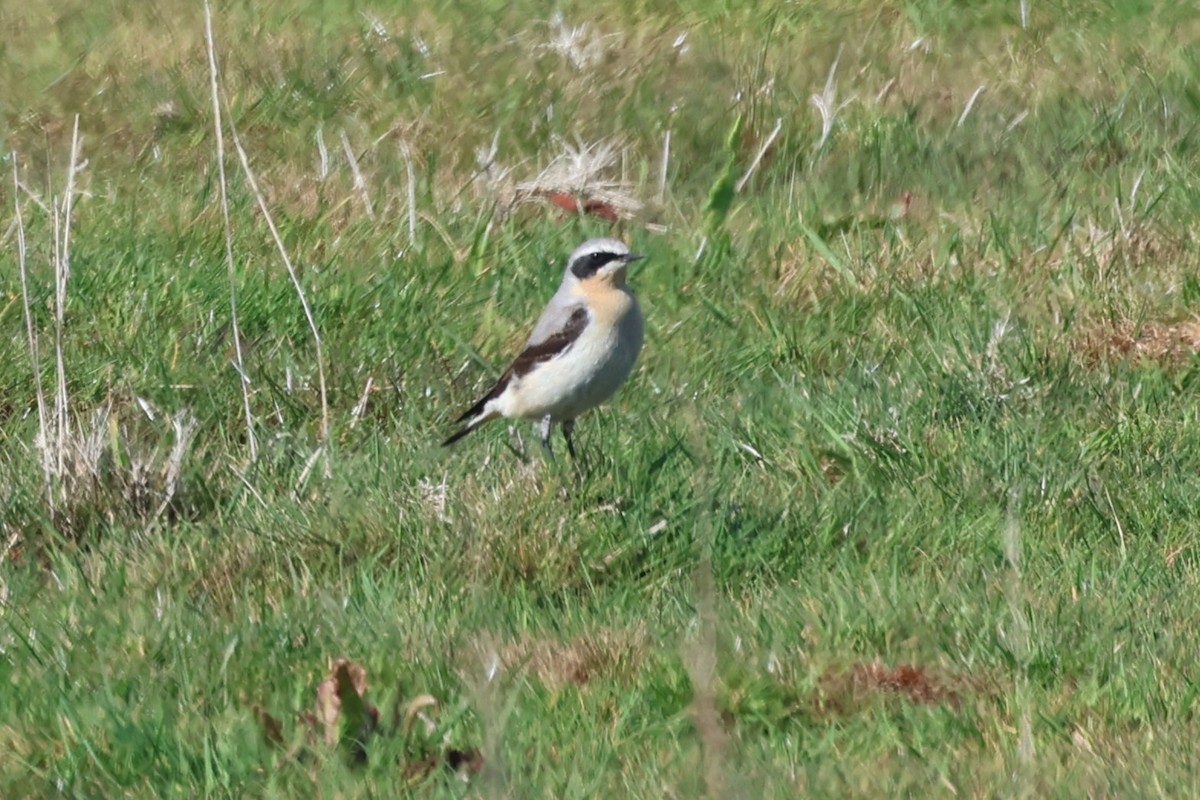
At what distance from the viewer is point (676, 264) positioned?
7594 mm

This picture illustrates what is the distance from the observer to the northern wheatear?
6.23 meters

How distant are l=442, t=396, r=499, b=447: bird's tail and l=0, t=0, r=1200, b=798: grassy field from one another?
0.41ft

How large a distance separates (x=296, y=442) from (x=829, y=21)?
4628 millimetres

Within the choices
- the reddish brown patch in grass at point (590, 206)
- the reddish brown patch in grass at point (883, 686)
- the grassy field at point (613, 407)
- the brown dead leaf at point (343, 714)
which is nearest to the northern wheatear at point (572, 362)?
the grassy field at point (613, 407)

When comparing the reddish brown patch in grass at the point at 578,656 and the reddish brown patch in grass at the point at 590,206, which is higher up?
the reddish brown patch in grass at the point at 578,656

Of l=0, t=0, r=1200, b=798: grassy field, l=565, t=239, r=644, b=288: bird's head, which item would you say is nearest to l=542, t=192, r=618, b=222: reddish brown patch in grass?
l=0, t=0, r=1200, b=798: grassy field

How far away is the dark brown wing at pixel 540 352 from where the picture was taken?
630 centimetres

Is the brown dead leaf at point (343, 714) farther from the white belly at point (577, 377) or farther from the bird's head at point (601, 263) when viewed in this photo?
the bird's head at point (601, 263)

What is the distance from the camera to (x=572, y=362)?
6246mm

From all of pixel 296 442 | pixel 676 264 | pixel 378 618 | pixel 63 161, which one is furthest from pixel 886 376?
pixel 63 161

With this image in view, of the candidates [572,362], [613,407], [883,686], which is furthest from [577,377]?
[883,686]

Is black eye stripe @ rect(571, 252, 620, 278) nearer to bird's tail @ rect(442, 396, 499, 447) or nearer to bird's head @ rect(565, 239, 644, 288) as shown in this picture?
bird's head @ rect(565, 239, 644, 288)

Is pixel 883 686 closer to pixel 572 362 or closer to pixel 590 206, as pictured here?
pixel 572 362

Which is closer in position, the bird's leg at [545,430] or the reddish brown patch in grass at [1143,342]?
the bird's leg at [545,430]
